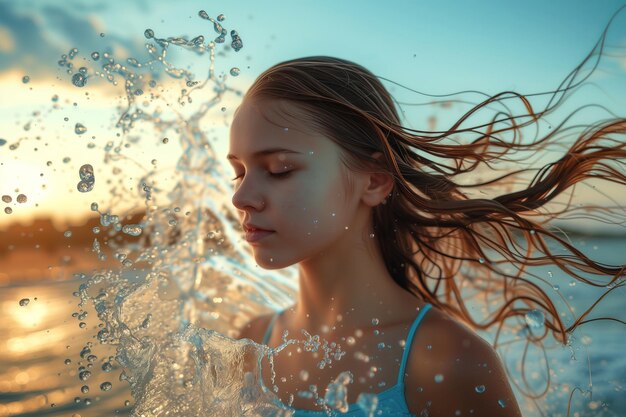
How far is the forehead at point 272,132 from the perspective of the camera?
2.00 meters

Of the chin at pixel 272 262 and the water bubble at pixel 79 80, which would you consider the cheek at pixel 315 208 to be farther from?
the water bubble at pixel 79 80

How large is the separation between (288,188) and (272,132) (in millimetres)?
198

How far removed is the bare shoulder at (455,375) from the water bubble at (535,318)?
16.1 inches

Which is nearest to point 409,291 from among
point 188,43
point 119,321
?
point 119,321

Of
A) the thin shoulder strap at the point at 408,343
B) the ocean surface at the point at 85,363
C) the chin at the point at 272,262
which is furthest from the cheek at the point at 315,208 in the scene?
the ocean surface at the point at 85,363

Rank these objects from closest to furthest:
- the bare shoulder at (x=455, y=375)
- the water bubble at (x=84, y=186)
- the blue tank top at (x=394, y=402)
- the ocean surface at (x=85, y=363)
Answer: the bare shoulder at (x=455, y=375)
the blue tank top at (x=394, y=402)
the water bubble at (x=84, y=186)
the ocean surface at (x=85, y=363)

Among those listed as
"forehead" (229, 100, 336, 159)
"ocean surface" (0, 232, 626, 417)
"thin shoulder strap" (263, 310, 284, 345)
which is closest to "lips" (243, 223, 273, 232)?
"forehead" (229, 100, 336, 159)

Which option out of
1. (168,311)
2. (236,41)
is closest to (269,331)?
(168,311)

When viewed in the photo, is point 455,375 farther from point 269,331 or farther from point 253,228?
point 269,331

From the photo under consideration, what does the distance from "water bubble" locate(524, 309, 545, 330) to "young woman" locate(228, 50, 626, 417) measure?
0.17ft

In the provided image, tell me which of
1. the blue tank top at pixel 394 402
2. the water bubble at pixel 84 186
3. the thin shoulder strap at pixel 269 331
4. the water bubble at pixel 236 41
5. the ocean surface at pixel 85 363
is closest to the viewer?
the blue tank top at pixel 394 402

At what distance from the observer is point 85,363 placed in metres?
2.64

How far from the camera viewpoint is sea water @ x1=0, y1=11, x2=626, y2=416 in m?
2.26

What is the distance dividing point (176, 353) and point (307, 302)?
0.50m
